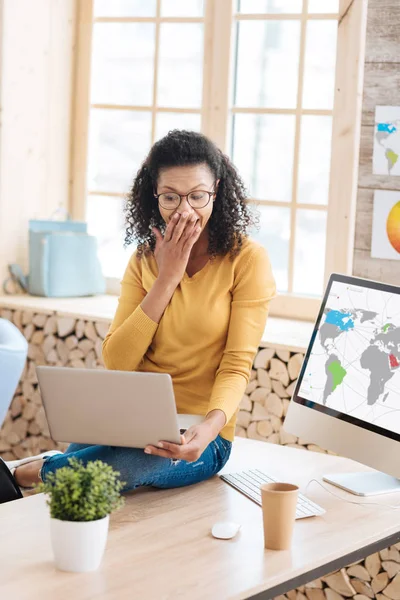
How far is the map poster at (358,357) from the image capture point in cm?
183

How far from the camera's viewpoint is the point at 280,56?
3.37 meters

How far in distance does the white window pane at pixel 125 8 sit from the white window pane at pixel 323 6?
690 mm

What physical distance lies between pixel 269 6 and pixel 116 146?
861 mm

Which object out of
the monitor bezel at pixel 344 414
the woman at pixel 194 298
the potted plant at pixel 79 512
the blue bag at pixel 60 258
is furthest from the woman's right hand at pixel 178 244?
the blue bag at pixel 60 258

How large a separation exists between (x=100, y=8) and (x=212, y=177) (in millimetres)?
1863

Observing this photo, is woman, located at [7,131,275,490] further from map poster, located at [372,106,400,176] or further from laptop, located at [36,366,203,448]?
map poster, located at [372,106,400,176]

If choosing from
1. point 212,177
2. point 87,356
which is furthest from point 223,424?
point 87,356

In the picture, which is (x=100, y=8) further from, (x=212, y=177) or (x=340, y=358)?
(x=340, y=358)

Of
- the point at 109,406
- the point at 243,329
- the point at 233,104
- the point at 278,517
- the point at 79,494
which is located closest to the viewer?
the point at 79,494

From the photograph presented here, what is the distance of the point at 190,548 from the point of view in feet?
4.96

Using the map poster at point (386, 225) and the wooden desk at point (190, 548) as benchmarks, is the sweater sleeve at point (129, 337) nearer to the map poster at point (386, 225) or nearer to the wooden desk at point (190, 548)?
the wooden desk at point (190, 548)

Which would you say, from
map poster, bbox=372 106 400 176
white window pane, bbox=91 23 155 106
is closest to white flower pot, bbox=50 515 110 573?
map poster, bbox=372 106 400 176

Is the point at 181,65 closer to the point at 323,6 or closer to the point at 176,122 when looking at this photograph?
the point at 176,122

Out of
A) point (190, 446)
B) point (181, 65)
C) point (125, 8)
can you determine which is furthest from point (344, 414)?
point (125, 8)
